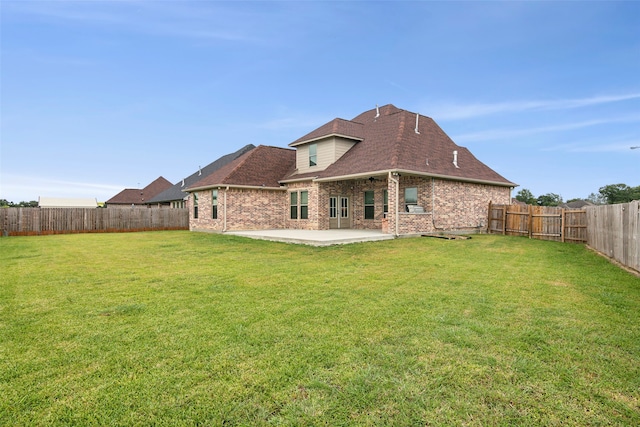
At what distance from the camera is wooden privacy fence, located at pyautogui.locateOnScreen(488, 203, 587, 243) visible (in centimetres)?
1287

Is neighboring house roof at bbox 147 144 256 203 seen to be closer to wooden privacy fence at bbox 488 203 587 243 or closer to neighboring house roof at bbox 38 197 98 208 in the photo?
wooden privacy fence at bbox 488 203 587 243

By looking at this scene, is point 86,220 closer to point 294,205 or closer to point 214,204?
point 214,204

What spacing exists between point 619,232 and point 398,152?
8.66 meters

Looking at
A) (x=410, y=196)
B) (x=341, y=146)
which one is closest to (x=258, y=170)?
(x=341, y=146)

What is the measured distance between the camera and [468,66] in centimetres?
1884

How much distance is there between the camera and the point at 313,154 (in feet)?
63.0

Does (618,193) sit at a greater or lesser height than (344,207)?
greater

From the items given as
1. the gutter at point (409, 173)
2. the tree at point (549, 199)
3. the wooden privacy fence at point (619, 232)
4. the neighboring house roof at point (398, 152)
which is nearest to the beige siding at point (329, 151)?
the neighboring house roof at point (398, 152)

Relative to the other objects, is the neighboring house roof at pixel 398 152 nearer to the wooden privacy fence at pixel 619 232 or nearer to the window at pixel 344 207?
the window at pixel 344 207

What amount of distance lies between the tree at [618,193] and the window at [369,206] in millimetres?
69989

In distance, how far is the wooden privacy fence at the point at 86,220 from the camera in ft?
61.6

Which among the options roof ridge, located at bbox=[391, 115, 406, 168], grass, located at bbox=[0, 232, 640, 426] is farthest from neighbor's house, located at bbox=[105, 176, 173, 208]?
grass, located at bbox=[0, 232, 640, 426]

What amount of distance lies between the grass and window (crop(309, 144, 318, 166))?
1301 centimetres

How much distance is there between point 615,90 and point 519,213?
41.9 ft
